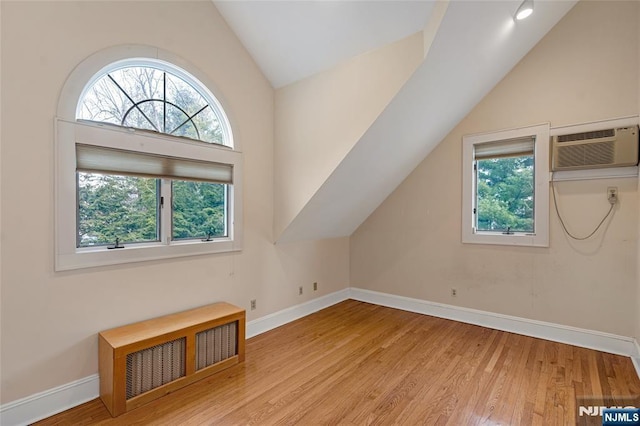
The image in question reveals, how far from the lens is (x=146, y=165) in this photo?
97.8 inches

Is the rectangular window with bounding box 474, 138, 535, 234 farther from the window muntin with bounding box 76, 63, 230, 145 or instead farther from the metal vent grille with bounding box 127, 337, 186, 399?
the metal vent grille with bounding box 127, 337, 186, 399

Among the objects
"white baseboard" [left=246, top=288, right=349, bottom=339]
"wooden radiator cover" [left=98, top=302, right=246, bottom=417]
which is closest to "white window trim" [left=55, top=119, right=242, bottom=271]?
"wooden radiator cover" [left=98, top=302, right=246, bottom=417]

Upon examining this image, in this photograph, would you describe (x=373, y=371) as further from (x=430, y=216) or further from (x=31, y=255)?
(x=31, y=255)

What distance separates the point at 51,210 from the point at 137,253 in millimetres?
625

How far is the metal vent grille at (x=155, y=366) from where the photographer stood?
2.10 m

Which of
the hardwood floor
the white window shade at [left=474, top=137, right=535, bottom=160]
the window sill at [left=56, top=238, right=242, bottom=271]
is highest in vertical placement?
the white window shade at [left=474, top=137, right=535, bottom=160]

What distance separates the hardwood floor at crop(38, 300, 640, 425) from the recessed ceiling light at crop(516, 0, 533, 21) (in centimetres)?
303

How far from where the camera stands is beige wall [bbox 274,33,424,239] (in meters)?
2.54

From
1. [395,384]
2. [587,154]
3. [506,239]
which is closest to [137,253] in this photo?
[395,384]

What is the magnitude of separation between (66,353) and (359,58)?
325 centimetres

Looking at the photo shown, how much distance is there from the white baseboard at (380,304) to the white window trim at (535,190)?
87 cm

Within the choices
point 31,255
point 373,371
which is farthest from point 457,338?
point 31,255

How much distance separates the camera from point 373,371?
2.55 meters

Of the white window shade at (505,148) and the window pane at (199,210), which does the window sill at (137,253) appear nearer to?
the window pane at (199,210)
